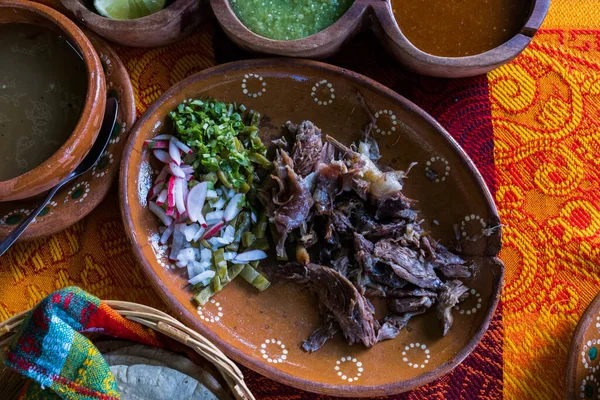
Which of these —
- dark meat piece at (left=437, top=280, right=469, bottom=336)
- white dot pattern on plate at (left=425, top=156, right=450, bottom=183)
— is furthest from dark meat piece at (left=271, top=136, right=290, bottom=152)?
dark meat piece at (left=437, top=280, right=469, bottom=336)

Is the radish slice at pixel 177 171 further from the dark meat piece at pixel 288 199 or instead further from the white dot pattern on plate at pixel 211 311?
the white dot pattern on plate at pixel 211 311

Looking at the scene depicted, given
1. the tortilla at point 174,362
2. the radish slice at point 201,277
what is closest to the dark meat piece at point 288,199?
the radish slice at point 201,277

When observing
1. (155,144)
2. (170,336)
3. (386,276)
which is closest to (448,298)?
(386,276)

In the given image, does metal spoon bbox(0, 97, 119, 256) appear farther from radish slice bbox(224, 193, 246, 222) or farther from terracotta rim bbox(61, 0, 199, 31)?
radish slice bbox(224, 193, 246, 222)

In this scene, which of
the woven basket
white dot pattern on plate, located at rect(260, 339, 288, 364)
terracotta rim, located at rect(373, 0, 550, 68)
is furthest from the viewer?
terracotta rim, located at rect(373, 0, 550, 68)

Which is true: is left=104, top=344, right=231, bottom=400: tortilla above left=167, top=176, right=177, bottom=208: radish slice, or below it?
below

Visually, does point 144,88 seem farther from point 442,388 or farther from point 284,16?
point 442,388

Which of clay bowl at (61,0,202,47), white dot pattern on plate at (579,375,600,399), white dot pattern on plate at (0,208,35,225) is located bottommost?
white dot pattern on plate at (579,375,600,399)
